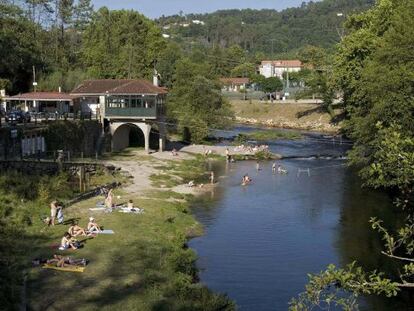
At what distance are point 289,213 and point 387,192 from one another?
11.0 m

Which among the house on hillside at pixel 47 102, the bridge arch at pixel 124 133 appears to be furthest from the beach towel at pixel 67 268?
the house on hillside at pixel 47 102

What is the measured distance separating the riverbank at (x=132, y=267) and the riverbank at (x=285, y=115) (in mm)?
67001

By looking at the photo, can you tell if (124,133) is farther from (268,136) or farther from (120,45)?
(120,45)

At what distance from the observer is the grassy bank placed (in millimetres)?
23125

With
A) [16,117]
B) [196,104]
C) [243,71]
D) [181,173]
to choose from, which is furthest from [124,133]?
[243,71]

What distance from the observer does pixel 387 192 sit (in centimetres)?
4978

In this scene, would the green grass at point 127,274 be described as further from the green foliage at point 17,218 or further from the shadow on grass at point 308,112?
the shadow on grass at point 308,112

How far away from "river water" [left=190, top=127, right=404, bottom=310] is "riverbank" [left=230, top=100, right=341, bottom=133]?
45317 millimetres

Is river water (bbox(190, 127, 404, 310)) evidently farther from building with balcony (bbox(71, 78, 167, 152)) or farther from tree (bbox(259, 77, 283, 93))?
tree (bbox(259, 77, 283, 93))

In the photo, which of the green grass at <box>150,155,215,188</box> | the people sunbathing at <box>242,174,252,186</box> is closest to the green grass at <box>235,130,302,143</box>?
the green grass at <box>150,155,215,188</box>

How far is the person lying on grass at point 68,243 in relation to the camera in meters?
28.8

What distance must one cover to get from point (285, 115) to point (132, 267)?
92202mm

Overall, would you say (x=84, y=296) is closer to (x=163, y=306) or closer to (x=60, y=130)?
(x=163, y=306)

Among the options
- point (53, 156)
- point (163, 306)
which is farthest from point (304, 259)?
point (53, 156)
